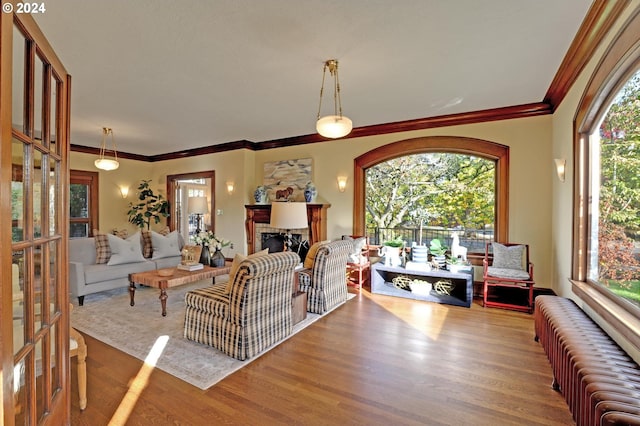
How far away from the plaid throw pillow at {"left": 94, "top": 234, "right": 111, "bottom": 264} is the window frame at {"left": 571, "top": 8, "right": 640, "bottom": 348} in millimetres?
5698

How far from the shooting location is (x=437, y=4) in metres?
2.22

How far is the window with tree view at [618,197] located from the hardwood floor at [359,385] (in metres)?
0.92

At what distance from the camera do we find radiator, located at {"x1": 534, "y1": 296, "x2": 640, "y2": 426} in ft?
4.56

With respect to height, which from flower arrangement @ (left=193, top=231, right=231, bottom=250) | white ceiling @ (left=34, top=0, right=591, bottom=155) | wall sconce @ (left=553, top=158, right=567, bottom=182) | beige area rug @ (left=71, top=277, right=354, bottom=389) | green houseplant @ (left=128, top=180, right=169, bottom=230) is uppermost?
white ceiling @ (left=34, top=0, right=591, bottom=155)

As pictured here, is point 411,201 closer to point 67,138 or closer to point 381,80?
point 381,80

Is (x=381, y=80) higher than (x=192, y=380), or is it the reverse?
(x=381, y=80)

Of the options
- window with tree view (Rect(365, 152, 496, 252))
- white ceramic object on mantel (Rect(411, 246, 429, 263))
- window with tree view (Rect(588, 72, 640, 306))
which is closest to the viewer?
window with tree view (Rect(588, 72, 640, 306))

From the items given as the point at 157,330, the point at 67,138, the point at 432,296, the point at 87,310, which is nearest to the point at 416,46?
the point at 67,138

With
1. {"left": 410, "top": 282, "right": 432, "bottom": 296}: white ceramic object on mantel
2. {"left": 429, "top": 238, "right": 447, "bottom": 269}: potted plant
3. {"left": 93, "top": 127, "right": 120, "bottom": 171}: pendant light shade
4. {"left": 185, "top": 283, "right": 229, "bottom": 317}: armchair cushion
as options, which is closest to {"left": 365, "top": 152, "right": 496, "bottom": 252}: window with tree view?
{"left": 429, "top": 238, "right": 447, "bottom": 269}: potted plant

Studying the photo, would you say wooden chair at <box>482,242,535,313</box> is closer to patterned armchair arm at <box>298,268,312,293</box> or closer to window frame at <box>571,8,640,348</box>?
window frame at <box>571,8,640,348</box>

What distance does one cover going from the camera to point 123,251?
15.1ft

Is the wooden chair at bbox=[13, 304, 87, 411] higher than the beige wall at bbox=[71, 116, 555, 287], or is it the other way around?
the beige wall at bbox=[71, 116, 555, 287]

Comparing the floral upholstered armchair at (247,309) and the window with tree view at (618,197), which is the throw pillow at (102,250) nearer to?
the floral upholstered armchair at (247,309)

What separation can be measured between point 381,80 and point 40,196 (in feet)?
10.6
